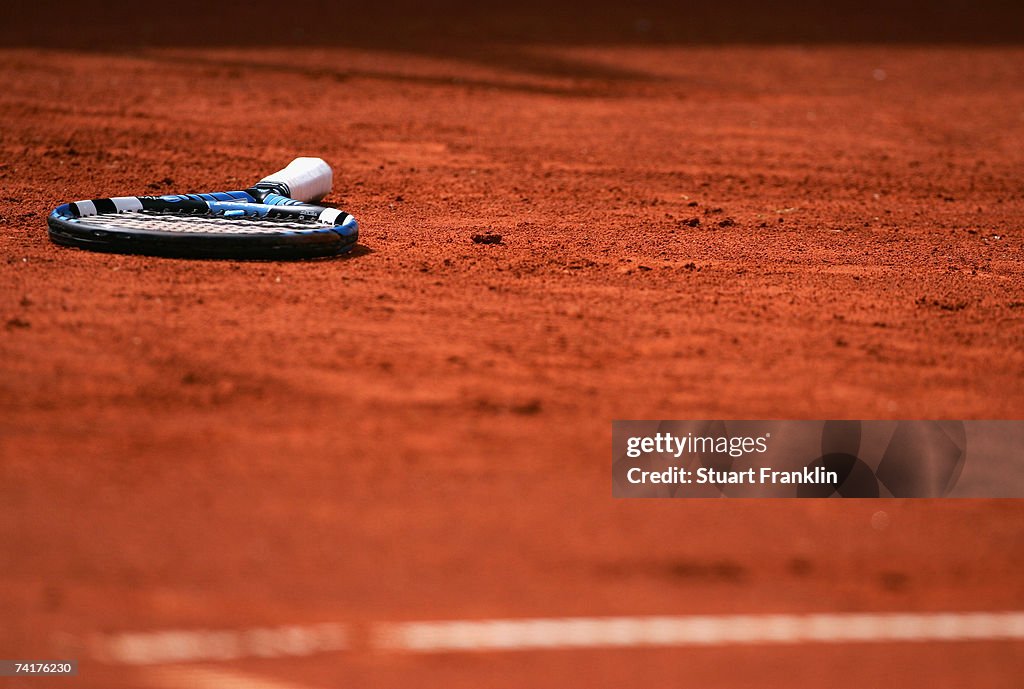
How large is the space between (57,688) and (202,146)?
21.5ft

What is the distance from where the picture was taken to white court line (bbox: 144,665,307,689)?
8.75ft

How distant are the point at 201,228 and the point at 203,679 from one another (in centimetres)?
360

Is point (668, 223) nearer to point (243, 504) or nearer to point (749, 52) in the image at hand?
point (243, 504)

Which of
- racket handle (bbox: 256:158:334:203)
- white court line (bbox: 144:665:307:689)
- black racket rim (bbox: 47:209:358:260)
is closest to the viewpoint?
white court line (bbox: 144:665:307:689)

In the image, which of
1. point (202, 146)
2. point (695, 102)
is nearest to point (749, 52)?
point (695, 102)

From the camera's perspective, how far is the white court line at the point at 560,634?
2.80 meters

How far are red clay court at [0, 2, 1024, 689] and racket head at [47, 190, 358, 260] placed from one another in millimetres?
123

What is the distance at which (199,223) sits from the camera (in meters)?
6.06

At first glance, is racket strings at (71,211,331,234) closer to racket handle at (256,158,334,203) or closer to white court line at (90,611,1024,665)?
racket handle at (256,158,334,203)

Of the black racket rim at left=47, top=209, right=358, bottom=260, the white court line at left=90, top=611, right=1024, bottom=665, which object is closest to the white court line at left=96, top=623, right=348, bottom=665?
the white court line at left=90, top=611, right=1024, bottom=665

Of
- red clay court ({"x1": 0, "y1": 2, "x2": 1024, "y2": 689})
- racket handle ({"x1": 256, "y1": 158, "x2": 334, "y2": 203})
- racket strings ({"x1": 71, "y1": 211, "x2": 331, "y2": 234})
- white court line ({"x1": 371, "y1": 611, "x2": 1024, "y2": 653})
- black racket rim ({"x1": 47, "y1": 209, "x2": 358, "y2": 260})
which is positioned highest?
racket handle ({"x1": 256, "y1": 158, "x2": 334, "y2": 203})

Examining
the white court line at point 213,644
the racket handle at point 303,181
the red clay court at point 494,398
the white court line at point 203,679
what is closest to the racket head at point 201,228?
the red clay court at point 494,398

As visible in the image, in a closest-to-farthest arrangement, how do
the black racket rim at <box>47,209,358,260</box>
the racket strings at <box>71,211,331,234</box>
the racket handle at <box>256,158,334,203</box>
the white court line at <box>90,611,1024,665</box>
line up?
the white court line at <box>90,611,1024,665</box>
the black racket rim at <box>47,209,358,260</box>
the racket strings at <box>71,211,331,234</box>
the racket handle at <box>256,158,334,203</box>

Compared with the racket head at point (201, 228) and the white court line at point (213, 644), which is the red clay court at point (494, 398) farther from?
the racket head at point (201, 228)
